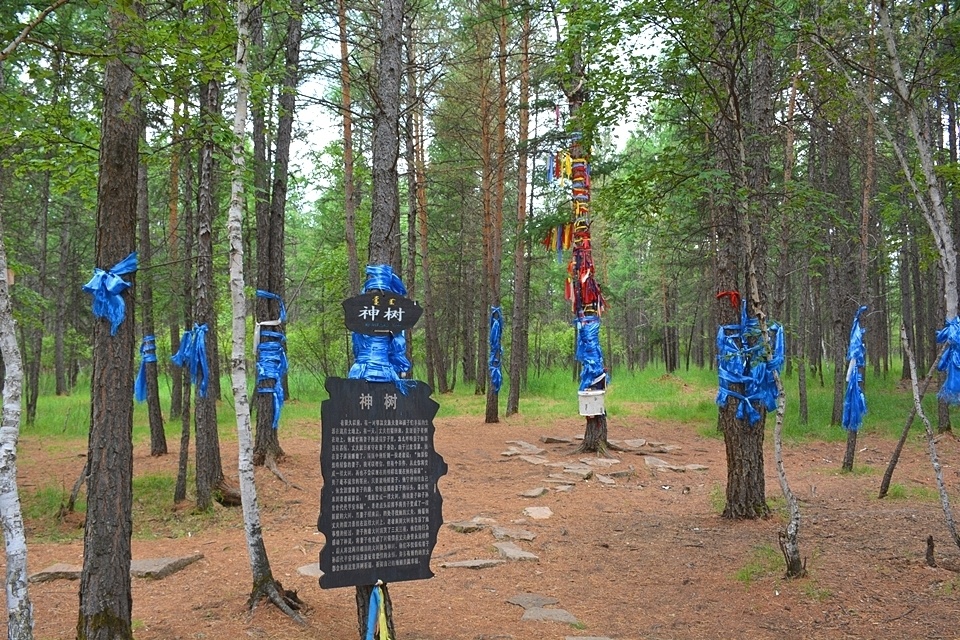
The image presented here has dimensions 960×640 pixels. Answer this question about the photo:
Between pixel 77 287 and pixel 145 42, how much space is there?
1941cm

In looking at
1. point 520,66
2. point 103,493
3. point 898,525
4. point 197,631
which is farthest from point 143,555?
point 520,66

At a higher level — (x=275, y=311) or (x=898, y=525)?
(x=275, y=311)

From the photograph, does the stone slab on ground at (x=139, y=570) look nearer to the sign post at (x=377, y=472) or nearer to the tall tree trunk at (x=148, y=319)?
the sign post at (x=377, y=472)

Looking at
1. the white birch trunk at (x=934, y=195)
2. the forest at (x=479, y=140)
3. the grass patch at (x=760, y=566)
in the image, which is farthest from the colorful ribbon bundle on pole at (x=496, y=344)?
the white birch trunk at (x=934, y=195)

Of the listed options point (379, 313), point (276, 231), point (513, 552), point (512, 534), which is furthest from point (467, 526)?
point (276, 231)

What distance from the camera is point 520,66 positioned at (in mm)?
15172

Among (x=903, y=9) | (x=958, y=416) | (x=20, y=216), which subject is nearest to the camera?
(x=903, y=9)

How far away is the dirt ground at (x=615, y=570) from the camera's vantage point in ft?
15.6

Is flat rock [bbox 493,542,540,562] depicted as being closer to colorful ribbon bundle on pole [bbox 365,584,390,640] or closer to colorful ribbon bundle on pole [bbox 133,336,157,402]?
colorful ribbon bundle on pole [bbox 365,584,390,640]

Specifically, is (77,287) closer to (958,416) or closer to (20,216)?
(20,216)

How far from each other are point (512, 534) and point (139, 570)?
A: 3.66m

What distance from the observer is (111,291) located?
13.2ft

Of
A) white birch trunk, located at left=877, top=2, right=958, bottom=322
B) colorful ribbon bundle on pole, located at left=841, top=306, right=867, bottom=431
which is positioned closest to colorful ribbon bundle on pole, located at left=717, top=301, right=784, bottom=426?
white birch trunk, located at left=877, top=2, right=958, bottom=322

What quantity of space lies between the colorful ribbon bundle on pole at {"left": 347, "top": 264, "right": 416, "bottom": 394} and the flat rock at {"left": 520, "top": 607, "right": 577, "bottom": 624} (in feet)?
7.31
